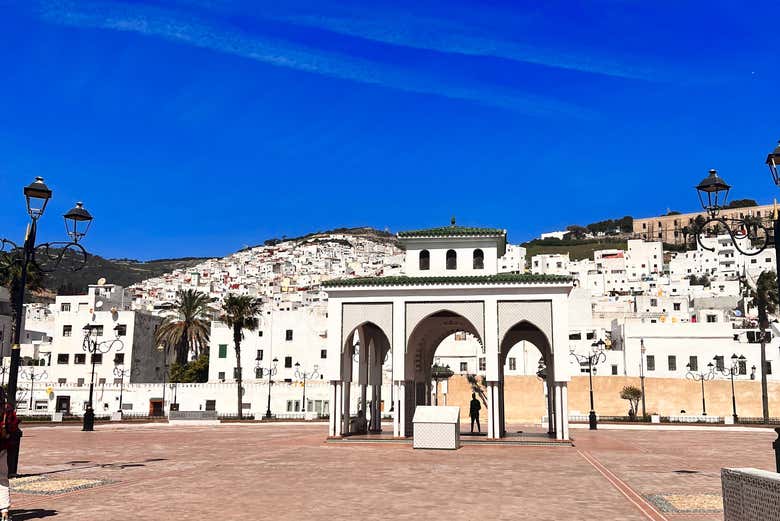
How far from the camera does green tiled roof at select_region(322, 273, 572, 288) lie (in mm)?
28094

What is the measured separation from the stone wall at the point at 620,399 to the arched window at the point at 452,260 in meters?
23.4

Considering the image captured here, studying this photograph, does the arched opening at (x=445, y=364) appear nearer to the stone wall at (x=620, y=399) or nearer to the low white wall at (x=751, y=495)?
the stone wall at (x=620, y=399)

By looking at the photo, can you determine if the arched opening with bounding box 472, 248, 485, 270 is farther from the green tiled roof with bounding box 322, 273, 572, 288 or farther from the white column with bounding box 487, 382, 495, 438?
the white column with bounding box 487, 382, 495, 438

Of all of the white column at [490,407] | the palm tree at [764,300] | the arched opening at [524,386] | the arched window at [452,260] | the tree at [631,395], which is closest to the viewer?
the white column at [490,407]

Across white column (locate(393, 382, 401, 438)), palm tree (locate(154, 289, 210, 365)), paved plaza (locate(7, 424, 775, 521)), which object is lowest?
paved plaza (locate(7, 424, 775, 521))

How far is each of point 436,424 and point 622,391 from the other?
108ft

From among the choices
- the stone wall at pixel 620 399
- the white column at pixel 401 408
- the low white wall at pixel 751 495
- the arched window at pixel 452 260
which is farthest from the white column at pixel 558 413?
→ the stone wall at pixel 620 399

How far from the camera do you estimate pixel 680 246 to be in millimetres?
195125

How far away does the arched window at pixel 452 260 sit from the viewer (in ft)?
104

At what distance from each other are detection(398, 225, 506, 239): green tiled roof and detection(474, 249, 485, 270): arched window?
2.62ft

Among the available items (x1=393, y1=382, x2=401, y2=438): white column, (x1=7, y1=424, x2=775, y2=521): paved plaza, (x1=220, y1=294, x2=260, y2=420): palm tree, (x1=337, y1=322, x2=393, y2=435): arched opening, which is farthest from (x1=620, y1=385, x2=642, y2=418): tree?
(x1=393, y1=382, x2=401, y2=438): white column

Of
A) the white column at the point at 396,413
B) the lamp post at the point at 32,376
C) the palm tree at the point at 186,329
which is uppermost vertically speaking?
the palm tree at the point at 186,329

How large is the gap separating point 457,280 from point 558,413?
261 inches

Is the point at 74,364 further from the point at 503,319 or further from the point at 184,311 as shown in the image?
the point at 503,319
